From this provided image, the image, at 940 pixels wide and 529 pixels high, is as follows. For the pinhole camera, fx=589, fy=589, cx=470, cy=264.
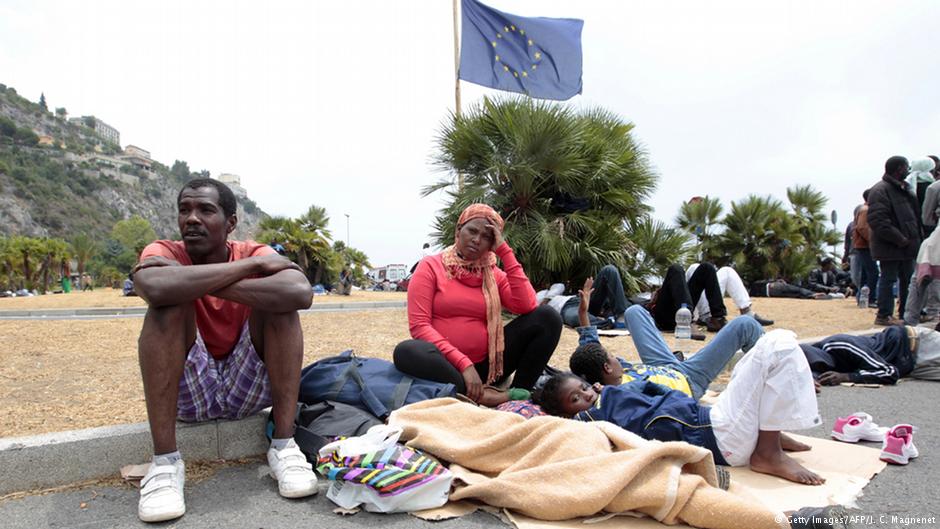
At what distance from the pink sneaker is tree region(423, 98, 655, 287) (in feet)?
17.1

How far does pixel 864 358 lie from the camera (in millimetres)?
4500

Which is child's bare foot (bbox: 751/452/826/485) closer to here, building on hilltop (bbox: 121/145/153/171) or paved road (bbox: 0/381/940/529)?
paved road (bbox: 0/381/940/529)

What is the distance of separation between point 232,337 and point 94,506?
0.80 metres

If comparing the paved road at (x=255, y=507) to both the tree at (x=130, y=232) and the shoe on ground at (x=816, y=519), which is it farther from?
the tree at (x=130, y=232)

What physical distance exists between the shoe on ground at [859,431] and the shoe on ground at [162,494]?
308cm

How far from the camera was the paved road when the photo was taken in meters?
2.04

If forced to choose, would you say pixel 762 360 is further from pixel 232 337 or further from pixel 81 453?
pixel 81 453

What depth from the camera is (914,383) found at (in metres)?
4.49

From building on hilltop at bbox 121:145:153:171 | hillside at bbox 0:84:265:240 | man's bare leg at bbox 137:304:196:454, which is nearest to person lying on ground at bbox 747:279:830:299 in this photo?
man's bare leg at bbox 137:304:196:454

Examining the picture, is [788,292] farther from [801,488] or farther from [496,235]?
[801,488]

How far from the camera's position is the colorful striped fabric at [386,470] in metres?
2.10

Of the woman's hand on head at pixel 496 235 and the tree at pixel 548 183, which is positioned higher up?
the tree at pixel 548 183

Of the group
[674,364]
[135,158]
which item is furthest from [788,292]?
[135,158]

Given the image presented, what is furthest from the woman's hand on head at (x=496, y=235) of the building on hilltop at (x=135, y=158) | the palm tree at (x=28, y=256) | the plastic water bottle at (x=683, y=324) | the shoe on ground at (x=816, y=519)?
the building on hilltop at (x=135, y=158)
